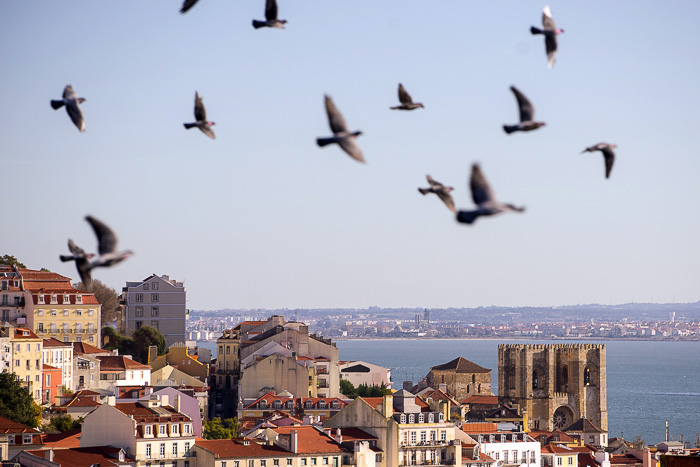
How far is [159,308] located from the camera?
3563 inches

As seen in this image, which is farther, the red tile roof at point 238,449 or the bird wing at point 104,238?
the red tile roof at point 238,449

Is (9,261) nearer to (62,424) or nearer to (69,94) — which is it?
(62,424)

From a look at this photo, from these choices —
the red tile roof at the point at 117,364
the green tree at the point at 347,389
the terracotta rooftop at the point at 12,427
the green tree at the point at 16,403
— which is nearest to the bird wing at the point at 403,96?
the terracotta rooftop at the point at 12,427

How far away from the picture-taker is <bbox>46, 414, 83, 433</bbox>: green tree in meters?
52.7

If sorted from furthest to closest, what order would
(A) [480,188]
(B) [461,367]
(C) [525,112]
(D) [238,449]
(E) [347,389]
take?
(B) [461,367], (E) [347,389], (D) [238,449], (C) [525,112], (A) [480,188]

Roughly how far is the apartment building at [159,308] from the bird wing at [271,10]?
69911 millimetres

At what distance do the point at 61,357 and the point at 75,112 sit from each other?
44.8 meters

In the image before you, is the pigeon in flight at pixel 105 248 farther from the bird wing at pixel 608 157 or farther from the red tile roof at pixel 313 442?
the red tile roof at pixel 313 442

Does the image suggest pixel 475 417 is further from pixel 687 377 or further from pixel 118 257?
pixel 687 377

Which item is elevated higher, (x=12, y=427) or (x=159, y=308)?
(x=159, y=308)

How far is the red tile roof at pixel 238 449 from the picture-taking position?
4809 centimetres

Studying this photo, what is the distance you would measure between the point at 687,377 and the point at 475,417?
382 ft

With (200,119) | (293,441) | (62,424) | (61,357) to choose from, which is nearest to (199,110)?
(200,119)

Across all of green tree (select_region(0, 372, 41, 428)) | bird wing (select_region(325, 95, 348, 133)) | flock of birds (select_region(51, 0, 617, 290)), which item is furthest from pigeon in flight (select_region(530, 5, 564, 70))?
green tree (select_region(0, 372, 41, 428))
